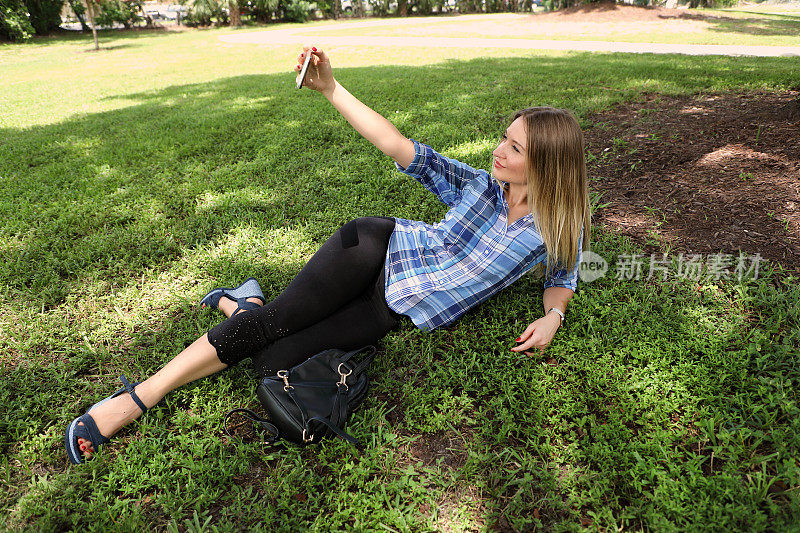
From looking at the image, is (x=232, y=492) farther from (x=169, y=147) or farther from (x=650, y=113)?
(x=650, y=113)

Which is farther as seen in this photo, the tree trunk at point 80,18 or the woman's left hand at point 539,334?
the tree trunk at point 80,18

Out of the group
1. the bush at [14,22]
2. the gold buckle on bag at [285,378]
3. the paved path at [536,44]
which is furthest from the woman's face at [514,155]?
the bush at [14,22]

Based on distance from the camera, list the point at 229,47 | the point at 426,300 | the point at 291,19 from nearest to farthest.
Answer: the point at 426,300
the point at 229,47
the point at 291,19

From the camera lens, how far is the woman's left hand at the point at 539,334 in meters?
2.59

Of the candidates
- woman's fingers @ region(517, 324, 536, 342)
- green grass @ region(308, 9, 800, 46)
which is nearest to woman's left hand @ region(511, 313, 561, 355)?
woman's fingers @ region(517, 324, 536, 342)

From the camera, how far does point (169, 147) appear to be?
5773mm

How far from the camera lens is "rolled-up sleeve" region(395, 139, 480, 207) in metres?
2.49

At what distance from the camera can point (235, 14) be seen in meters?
26.5

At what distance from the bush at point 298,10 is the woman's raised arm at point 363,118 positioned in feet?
97.6

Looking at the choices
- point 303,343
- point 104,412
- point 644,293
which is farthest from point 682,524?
point 104,412

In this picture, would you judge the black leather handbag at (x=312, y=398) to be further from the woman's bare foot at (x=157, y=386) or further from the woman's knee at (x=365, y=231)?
the woman's knee at (x=365, y=231)

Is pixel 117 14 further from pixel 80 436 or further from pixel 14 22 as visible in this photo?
pixel 80 436

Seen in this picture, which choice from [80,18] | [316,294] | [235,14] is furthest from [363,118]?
[80,18]

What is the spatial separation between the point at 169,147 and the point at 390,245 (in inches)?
174
